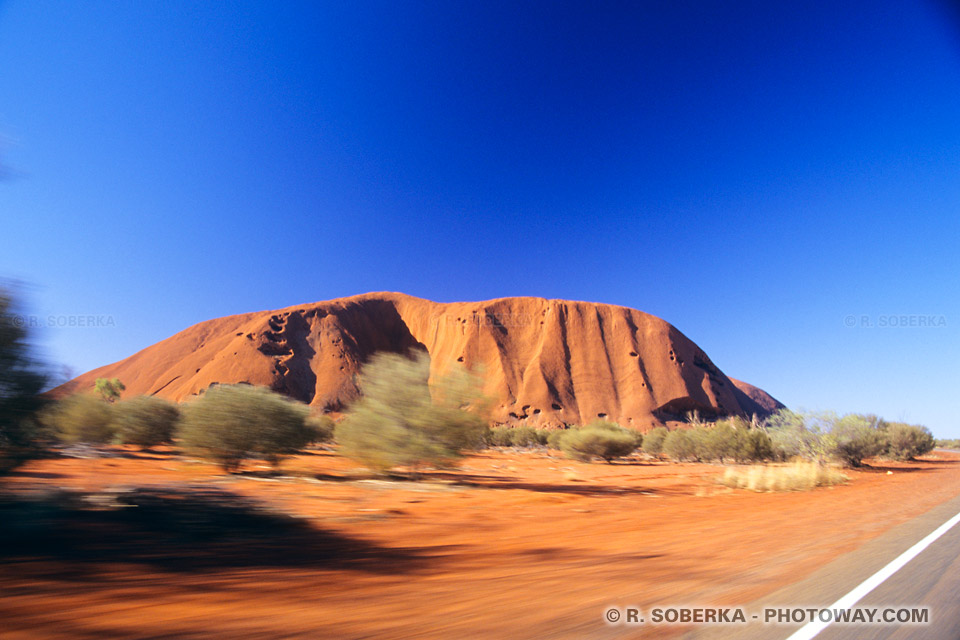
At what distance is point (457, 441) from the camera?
42.7 ft

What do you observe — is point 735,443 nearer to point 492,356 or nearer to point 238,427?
point 238,427

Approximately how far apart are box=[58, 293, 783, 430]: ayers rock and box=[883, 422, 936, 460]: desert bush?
2850cm

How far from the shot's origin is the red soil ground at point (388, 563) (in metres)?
A: 3.28

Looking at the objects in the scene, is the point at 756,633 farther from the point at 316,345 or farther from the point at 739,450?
the point at 316,345

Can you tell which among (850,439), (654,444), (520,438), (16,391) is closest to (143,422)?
(16,391)

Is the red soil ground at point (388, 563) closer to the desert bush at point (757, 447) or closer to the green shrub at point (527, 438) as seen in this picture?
the desert bush at point (757, 447)

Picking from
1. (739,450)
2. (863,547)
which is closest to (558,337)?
(739,450)

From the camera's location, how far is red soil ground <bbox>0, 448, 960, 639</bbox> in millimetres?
3281

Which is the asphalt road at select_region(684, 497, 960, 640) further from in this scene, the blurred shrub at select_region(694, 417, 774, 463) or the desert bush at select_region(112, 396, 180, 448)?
the desert bush at select_region(112, 396, 180, 448)

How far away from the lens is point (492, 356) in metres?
68.3

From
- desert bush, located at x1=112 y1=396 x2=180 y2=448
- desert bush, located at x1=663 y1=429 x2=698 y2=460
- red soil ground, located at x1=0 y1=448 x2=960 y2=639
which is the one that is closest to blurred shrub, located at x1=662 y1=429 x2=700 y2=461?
desert bush, located at x1=663 y1=429 x2=698 y2=460

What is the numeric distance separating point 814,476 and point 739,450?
10216mm

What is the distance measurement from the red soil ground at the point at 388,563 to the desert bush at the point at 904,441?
25.1 metres

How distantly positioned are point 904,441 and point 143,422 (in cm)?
4354
